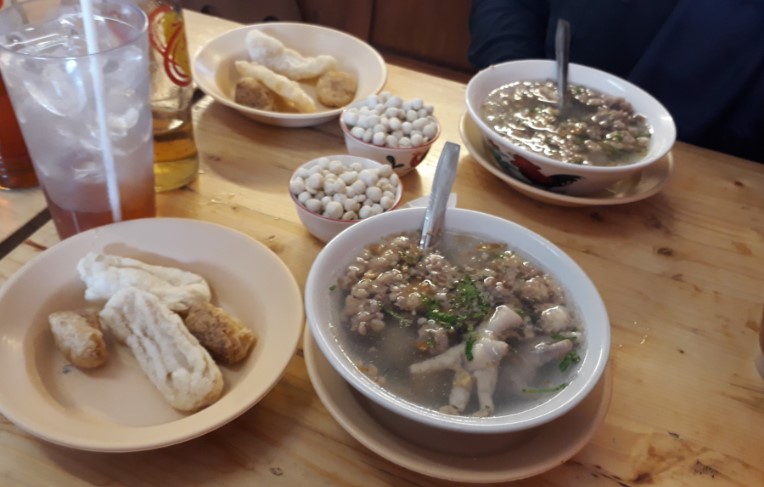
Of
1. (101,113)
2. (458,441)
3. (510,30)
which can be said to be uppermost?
(101,113)

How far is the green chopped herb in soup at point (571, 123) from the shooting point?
1.10m

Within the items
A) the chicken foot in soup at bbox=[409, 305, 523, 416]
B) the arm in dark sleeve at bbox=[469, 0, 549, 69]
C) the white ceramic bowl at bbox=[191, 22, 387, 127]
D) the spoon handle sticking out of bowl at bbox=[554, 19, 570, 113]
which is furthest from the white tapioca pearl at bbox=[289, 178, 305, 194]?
the arm in dark sleeve at bbox=[469, 0, 549, 69]

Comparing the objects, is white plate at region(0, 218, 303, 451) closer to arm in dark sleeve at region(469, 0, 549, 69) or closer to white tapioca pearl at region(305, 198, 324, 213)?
white tapioca pearl at region(305, 198, 324, 213)

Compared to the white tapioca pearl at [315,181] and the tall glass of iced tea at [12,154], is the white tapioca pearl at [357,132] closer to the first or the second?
the white tapioca pearl at [315,181]

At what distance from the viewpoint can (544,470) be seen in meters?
0.66

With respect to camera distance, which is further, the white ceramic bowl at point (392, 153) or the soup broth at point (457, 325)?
the white ceramic bowl at point (392, 153)

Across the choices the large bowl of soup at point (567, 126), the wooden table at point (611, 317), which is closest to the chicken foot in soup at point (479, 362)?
the wooden table at point (611, 317)

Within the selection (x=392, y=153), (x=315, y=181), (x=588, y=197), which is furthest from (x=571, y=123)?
(x=315, y=181)

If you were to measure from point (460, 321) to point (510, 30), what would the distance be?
51.8 inches

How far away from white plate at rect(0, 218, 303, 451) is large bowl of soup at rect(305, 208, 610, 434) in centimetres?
8

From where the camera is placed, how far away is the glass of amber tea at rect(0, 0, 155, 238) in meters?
0.77

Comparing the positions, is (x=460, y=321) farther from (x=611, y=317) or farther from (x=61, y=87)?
(x=61, y=87)

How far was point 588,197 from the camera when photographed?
1.10 metres

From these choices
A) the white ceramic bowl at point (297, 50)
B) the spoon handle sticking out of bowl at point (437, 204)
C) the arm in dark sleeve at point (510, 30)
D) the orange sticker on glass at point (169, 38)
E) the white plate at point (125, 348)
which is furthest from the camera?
the arm in dark sleeve at point (510, 30)
